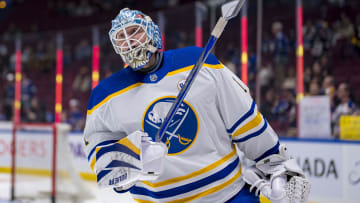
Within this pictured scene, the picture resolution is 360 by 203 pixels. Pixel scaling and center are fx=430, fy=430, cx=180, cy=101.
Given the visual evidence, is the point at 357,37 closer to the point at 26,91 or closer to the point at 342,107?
the point at 342,107

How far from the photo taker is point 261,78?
13.6 feet

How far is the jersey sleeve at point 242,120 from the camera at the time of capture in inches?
52.4

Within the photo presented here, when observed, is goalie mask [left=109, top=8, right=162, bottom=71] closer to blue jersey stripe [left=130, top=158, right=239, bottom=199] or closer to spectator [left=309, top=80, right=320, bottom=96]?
blue jersey stripe [left=130, top=158, right=239, bottom=199]

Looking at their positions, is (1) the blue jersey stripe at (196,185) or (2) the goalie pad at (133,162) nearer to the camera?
(2) the goalie pad at (133,162)

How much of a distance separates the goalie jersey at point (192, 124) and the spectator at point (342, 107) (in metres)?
2.61

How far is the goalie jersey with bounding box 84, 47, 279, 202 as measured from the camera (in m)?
1.32

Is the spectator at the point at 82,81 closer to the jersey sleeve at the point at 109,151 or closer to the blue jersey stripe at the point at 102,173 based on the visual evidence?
the jersey sleeve at the point at 109,151

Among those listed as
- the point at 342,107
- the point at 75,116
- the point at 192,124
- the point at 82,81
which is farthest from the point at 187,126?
the point at 75,116

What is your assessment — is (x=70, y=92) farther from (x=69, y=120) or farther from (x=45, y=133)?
(x=45, y=133)

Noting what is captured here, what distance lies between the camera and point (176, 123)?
132 centimetres

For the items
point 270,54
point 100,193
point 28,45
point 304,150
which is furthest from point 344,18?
point 28,45

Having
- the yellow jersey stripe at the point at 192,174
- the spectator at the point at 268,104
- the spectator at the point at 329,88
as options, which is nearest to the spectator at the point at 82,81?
the spectator at the point at 268,104

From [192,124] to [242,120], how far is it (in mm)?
157

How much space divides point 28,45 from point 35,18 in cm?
636
